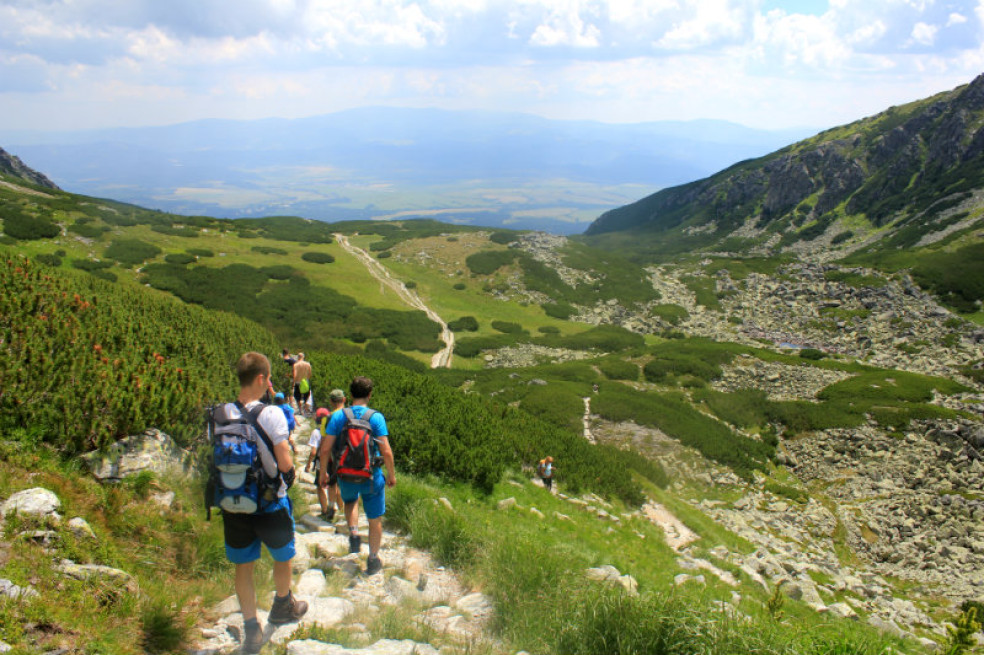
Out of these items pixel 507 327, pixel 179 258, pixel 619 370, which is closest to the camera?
pixel 619 370

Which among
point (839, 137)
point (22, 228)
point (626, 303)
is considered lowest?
point (626, 303)

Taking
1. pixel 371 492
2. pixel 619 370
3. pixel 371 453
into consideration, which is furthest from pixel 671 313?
pixel 371 453

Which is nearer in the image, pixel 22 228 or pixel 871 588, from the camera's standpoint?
pixel 871 588

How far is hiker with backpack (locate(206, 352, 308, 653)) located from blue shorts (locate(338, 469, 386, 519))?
1.58m

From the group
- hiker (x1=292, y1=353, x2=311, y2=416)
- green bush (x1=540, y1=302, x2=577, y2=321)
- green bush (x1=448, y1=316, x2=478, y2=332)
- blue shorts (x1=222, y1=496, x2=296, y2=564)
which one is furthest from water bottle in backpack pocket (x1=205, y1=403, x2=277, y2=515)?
green bush (x1=540, y1=302, x2=577, y2=321)

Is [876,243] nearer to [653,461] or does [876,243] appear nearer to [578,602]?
[653,461]

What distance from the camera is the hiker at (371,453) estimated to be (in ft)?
21.3

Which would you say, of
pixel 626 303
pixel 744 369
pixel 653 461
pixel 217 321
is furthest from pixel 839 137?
pixel 217 321

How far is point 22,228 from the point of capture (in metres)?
39.4

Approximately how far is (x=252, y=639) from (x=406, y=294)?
50.6 metres

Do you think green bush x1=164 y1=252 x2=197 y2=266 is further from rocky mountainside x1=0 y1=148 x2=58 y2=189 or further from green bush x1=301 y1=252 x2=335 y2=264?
rocky mountainside x1=0 y1=148 x2=58 y2=189

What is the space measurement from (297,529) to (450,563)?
269cm

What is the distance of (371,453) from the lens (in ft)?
21.6

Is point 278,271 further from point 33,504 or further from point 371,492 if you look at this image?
point 33,504
